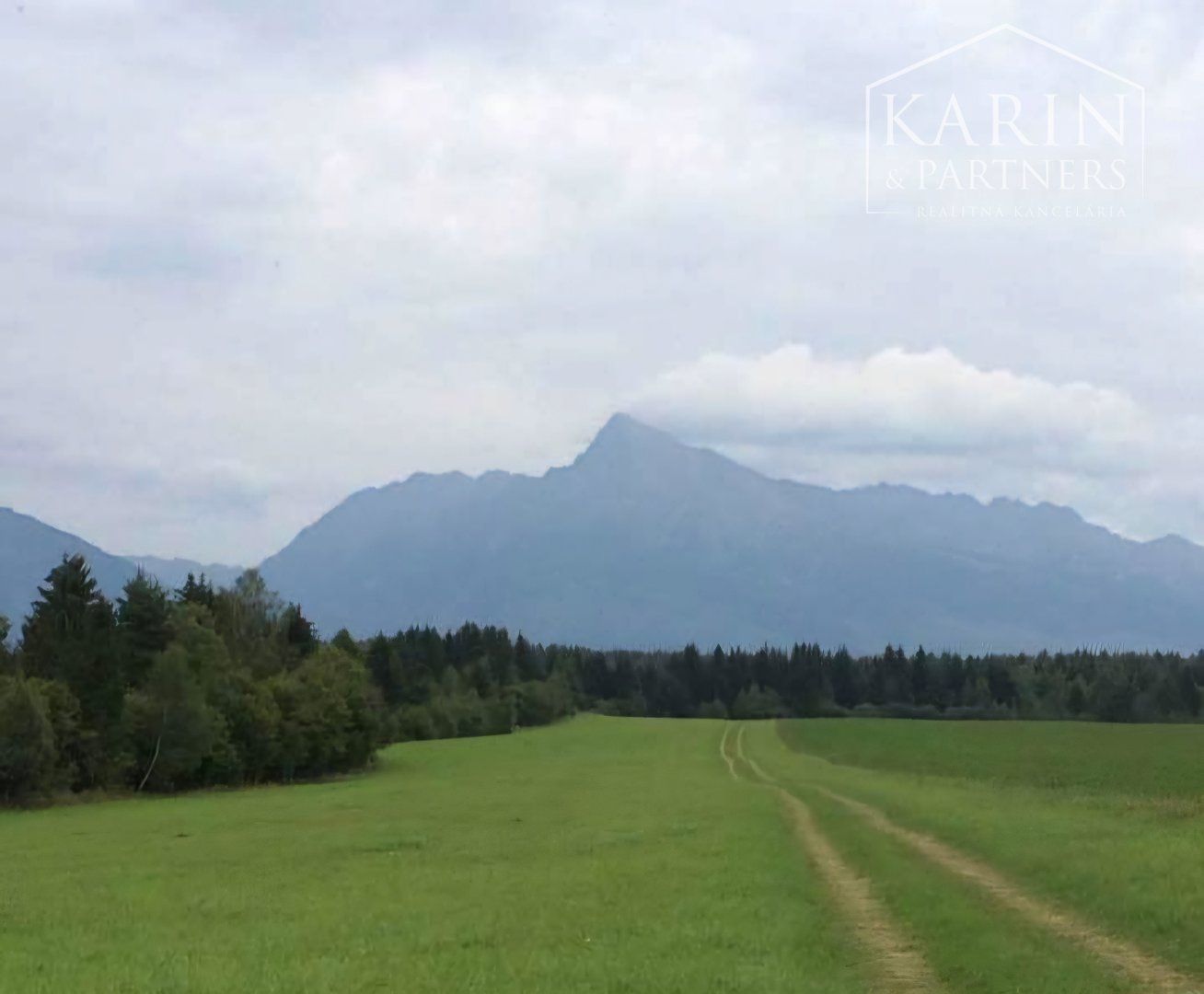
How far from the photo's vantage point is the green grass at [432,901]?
21.0 meters

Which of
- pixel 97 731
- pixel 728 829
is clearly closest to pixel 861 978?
pixel 728 829

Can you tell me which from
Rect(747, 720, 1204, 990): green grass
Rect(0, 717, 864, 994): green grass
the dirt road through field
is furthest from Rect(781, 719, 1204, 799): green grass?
Rect(0, 717, 864, 994): green grass

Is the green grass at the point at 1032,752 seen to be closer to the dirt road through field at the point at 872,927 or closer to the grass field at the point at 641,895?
the grass field at the point at 641,895

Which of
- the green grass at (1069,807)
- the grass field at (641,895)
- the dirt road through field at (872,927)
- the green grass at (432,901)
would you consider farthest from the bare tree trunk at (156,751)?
the dirt road through field at (872,927)

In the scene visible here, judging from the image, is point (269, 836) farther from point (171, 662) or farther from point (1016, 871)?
point (171, 662)

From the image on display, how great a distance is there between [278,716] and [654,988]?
312 ft

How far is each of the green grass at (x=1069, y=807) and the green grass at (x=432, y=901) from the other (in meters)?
5.09

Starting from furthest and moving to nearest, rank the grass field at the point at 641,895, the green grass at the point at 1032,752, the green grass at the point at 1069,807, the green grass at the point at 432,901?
1. the green grass at the point at 1032,752
2. the green grass at the point at 1069,807
3. the green grass at the point at 432,901
4. the grass field at the point at 641,895

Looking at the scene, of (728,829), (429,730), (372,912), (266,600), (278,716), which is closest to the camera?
(372,912)

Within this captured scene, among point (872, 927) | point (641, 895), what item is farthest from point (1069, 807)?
point (872, 927)

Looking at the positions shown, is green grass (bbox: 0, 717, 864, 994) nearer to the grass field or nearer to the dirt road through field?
the grass field

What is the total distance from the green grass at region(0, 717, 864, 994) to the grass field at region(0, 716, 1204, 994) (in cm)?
13

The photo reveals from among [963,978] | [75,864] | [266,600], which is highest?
[266,600]

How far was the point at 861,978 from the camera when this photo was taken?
766 inches
